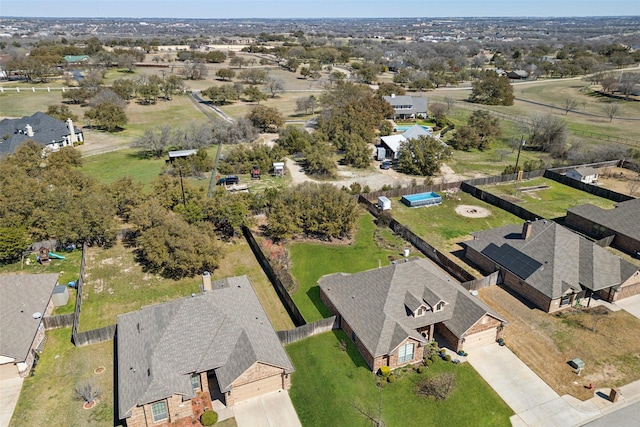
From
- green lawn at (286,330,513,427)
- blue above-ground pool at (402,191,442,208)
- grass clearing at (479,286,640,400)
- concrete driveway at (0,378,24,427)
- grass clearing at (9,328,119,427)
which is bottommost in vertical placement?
concrete driveway at (0,378,24,427)

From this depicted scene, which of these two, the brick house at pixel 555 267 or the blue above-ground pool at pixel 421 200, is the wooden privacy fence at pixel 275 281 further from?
the blue above-ground pool at pixel 421 200

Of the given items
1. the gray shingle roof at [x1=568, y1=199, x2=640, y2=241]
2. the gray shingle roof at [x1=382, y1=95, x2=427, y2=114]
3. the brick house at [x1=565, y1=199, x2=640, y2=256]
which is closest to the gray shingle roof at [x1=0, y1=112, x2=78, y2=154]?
the gray shingle roof at [x1=382, y1=95, x2=427, y2=114]

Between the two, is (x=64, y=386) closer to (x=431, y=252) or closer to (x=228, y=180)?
(x=431, y=252)

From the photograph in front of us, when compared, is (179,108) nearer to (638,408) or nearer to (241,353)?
(241,353)

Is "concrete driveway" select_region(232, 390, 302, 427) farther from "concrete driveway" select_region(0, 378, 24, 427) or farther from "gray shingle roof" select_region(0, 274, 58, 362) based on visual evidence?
"gray shingle roof" select_region(0, 274, 58, 362)

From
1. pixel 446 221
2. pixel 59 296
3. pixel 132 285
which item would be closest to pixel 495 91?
pixel 446 221

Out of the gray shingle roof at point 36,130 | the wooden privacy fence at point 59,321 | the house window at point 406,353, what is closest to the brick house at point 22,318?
the wooden privacy fence at point 59,321

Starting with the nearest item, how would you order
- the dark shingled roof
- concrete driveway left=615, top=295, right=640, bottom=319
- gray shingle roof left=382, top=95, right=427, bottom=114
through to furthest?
the dark shingled roof
concrete driveway left=615, top=295, right=640, bottom=319
gray shingle roof left=382, top=95, right=427, bottom=114
